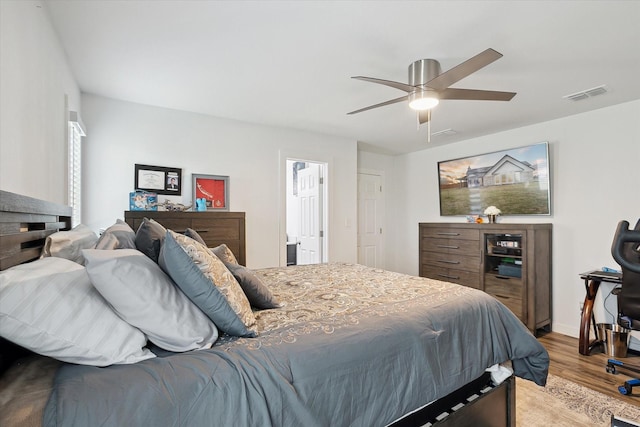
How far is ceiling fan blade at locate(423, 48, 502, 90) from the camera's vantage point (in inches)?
69.4

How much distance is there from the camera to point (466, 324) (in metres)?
1.61

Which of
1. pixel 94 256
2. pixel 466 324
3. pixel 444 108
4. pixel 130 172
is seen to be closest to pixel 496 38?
pixel 444 108

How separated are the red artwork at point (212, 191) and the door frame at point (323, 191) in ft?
2.55

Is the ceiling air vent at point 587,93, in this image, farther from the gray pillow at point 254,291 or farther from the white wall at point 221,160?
the gray pillow at point 254,291

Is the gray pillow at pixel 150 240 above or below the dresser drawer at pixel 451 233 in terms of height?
above

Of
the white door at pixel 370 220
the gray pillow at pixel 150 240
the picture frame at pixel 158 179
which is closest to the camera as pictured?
the gray pillow at pixel 150 240

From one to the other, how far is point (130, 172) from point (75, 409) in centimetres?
308

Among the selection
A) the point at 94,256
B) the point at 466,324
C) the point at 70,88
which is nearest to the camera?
the point at 94,256

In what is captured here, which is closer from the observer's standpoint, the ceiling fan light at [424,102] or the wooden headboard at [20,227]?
the wooden headboard at [20,227]

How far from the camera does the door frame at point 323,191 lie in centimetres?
418

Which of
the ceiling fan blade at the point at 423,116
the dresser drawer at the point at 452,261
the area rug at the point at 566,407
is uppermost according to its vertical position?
the ceiling fan blade at the point at 423,116

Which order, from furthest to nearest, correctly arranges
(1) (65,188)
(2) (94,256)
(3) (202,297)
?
(1) (65,188) < (3) (202,297) < (2) (94,256)

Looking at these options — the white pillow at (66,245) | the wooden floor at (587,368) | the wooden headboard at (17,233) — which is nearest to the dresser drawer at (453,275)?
the wooden floor at (587,368)

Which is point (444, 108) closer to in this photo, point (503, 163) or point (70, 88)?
point (503, 163)
